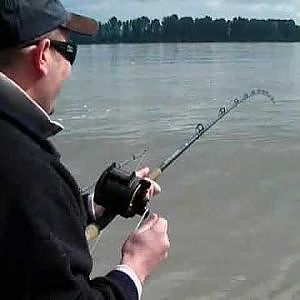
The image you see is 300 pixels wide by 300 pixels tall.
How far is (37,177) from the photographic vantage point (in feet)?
5.95

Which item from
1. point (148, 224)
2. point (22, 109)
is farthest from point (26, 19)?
point (148, 224)

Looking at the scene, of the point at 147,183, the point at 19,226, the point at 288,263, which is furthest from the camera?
the point at 288,263

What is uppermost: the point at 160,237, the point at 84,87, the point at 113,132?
the point at 160,237

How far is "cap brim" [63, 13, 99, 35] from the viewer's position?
2123 millimetres

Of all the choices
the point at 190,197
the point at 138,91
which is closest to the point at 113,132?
the point at 190,197

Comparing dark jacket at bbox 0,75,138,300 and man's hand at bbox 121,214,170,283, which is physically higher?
dark jacket at bbox 0,75,138,300

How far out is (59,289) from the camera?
183cm

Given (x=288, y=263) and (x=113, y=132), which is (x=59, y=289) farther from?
(x=113, y=132)

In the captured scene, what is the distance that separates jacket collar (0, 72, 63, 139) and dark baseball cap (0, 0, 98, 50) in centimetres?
10

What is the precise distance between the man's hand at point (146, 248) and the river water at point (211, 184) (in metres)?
3.11

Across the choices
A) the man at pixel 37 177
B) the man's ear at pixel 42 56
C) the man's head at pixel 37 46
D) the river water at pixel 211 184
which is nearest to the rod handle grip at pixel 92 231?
the man at pixel 37 177

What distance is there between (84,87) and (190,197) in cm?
1738

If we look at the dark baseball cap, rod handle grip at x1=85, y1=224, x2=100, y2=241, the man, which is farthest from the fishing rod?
the dark baseball cap

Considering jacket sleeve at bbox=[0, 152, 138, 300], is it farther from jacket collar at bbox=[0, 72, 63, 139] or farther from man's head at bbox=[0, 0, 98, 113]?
man's head at bbox=[0, 0, 98, 113]
